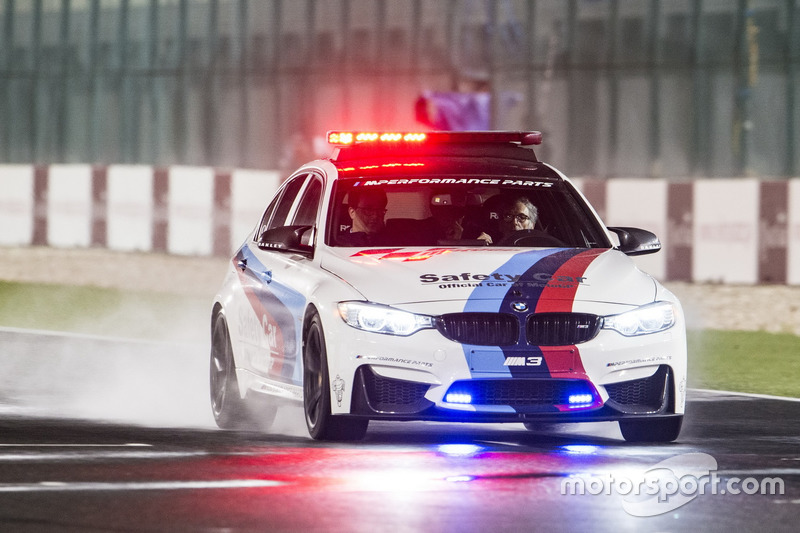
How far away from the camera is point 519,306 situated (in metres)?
9.19

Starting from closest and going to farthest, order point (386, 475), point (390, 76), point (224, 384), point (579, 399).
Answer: point (386, 475)
point (579, 399)
point (224, 384)
point (390, 76)

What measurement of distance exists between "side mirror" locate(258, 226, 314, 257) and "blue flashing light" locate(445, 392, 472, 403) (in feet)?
4.48

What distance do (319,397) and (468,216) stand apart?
1657mm

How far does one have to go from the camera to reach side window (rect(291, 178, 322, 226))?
10930mm

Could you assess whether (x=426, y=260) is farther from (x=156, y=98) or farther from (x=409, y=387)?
(x=156, y=98)

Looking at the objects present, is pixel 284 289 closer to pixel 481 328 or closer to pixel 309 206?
pixel 309 206

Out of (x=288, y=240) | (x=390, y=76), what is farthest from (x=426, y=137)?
(x=390, y=76)

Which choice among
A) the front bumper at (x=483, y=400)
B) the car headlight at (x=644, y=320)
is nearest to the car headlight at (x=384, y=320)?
the front bumper at (x=483, y=400)

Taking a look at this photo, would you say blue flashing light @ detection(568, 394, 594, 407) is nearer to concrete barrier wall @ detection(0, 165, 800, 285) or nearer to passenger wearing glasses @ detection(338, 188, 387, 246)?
passenger wearing glasses @ detection(338, 188, 387, 246)

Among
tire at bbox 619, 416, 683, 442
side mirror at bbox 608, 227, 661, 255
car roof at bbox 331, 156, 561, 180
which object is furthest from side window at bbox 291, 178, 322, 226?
tire at bbox 619, 416, 683, 442

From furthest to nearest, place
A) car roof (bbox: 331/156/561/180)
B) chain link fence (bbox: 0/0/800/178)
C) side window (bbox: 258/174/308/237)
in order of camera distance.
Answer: chain link fence (bbox: 0/0/800/178) < side window (bbox: 258/174/308/237) < car roof (bbox: 331/156/561/180)

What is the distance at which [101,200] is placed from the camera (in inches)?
1096

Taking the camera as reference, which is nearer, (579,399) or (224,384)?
(579,399)

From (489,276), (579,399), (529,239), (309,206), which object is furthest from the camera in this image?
(309,206)
